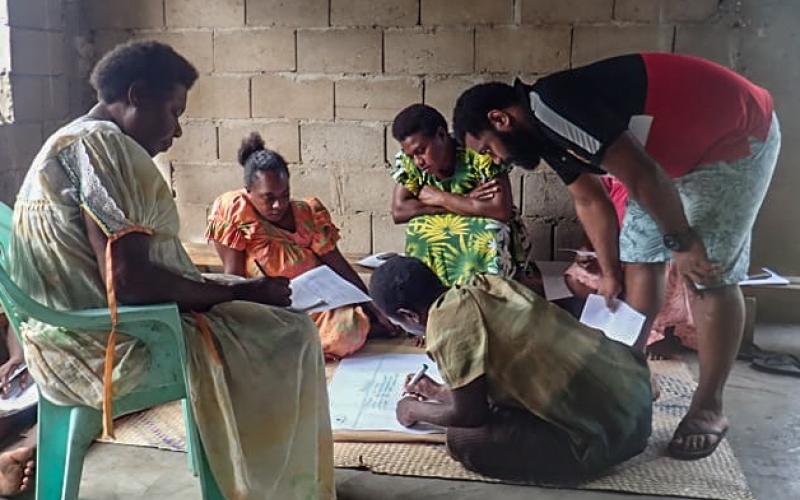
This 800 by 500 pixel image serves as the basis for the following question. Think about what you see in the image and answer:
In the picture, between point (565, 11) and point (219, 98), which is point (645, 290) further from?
point (219, 98)

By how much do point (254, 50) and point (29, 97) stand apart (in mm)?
801

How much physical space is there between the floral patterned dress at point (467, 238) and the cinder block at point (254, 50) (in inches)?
24.9

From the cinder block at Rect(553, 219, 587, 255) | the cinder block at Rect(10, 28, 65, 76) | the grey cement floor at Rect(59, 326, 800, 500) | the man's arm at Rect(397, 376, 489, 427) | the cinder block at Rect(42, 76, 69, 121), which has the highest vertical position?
the cinder block at Rect(10, 28, 65, 76)

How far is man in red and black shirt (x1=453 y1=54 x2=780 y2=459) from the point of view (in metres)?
1.70

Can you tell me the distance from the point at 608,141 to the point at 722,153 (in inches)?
9.3

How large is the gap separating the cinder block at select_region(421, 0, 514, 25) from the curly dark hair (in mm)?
617

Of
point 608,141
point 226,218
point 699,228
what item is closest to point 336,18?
point 226,218

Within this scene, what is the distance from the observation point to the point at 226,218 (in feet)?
→ 8.43

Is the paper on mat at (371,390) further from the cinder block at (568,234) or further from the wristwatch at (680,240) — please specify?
the wristwatch at (680,240)

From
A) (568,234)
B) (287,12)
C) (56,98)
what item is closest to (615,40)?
(568,234)

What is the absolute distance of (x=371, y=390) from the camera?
235cm

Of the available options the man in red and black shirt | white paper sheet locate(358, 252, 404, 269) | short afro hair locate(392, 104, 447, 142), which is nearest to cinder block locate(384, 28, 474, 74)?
short afro hair locate(392, 104, 447, 142)

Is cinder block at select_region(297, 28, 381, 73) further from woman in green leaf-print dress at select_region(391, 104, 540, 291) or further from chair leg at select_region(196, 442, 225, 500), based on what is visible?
chair leg at select_region(196, 442, 225, 500)

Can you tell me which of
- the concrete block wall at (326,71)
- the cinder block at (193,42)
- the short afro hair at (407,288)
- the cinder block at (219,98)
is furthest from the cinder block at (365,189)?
the short afro hair at (407,288)
